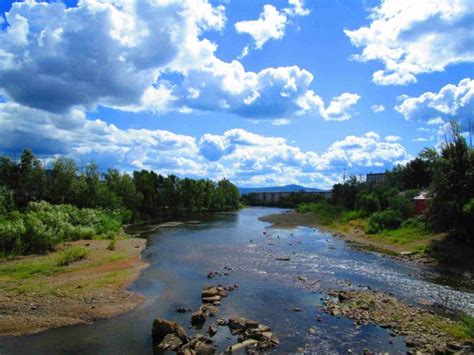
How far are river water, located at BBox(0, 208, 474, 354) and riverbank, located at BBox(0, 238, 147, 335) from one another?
98cm

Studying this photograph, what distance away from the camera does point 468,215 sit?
1353 inches

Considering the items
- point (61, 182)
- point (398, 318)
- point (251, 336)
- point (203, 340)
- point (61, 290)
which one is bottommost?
point (398, 318)

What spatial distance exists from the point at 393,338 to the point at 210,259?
2130 cm

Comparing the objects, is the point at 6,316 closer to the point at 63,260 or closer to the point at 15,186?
the point at 63,260

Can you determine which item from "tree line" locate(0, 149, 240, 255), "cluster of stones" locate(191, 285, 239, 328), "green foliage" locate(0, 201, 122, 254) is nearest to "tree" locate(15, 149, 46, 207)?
"tree line" locate(0, 149, 240, 255)

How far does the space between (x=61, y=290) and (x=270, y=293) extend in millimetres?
12718

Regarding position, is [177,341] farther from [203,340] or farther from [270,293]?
[270,293]

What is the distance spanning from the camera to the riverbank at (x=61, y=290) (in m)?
18.1

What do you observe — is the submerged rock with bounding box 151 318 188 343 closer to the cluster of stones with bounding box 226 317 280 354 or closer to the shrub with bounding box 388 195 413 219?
the cluster of stones with bounding box 226 317 280 354

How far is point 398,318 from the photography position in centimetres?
1888

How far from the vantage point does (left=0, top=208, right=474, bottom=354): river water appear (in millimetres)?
15922

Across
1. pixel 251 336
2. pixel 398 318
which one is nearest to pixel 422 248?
pixel 398 318

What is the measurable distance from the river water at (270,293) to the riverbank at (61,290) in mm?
977

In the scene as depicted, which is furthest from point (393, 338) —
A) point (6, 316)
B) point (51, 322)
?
point (6, 316)
